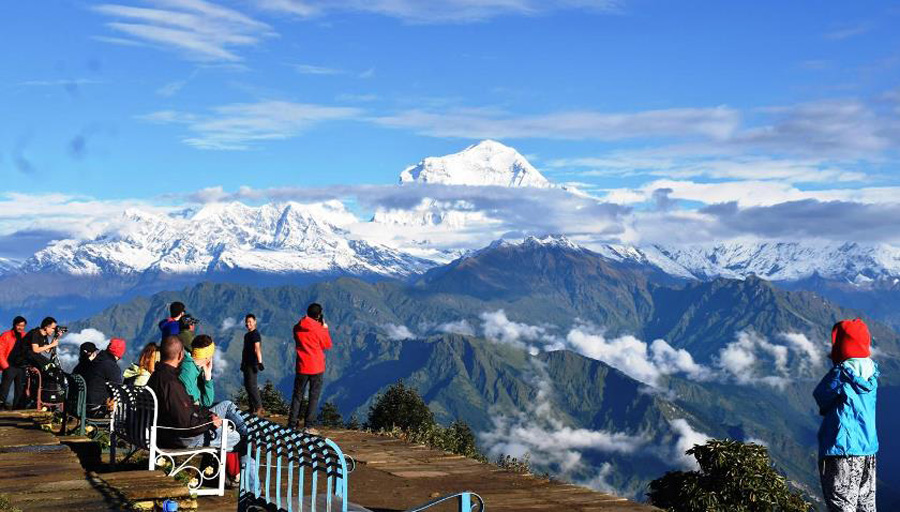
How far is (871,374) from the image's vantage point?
1016cm

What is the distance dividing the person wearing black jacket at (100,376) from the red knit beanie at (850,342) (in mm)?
12575

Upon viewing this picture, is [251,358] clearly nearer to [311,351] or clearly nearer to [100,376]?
[311,351]

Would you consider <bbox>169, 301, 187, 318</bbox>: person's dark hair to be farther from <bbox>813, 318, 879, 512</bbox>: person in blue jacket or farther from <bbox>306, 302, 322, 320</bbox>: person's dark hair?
<bbox>813, 318, 879, 512</bbox>: person in blue jacket

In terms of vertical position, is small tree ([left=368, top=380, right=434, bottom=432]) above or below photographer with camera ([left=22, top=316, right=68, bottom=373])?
below

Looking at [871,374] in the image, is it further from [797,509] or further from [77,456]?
[77,456]

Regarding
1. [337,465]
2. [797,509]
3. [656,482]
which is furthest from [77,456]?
[656,482]

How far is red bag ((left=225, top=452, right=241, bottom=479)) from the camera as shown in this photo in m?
12.6

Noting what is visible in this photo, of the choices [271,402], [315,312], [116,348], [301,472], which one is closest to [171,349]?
[301,472]

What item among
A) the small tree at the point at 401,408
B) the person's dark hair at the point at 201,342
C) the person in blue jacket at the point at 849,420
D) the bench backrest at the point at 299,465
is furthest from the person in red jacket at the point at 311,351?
the small tree at the point at 401,408

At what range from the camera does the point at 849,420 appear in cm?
1012

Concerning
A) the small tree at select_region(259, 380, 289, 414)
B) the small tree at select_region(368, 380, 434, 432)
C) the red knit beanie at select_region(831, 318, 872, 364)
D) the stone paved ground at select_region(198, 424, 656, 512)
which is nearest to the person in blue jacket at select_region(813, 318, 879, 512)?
the red knit beanie at select_region(831, 318, 872, 364)

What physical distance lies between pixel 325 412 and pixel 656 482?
54386 mm

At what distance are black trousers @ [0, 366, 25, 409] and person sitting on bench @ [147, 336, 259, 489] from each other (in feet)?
39.8

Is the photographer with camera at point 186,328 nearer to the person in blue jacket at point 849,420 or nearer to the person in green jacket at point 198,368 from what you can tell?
the person in green jacket at point 198,368
